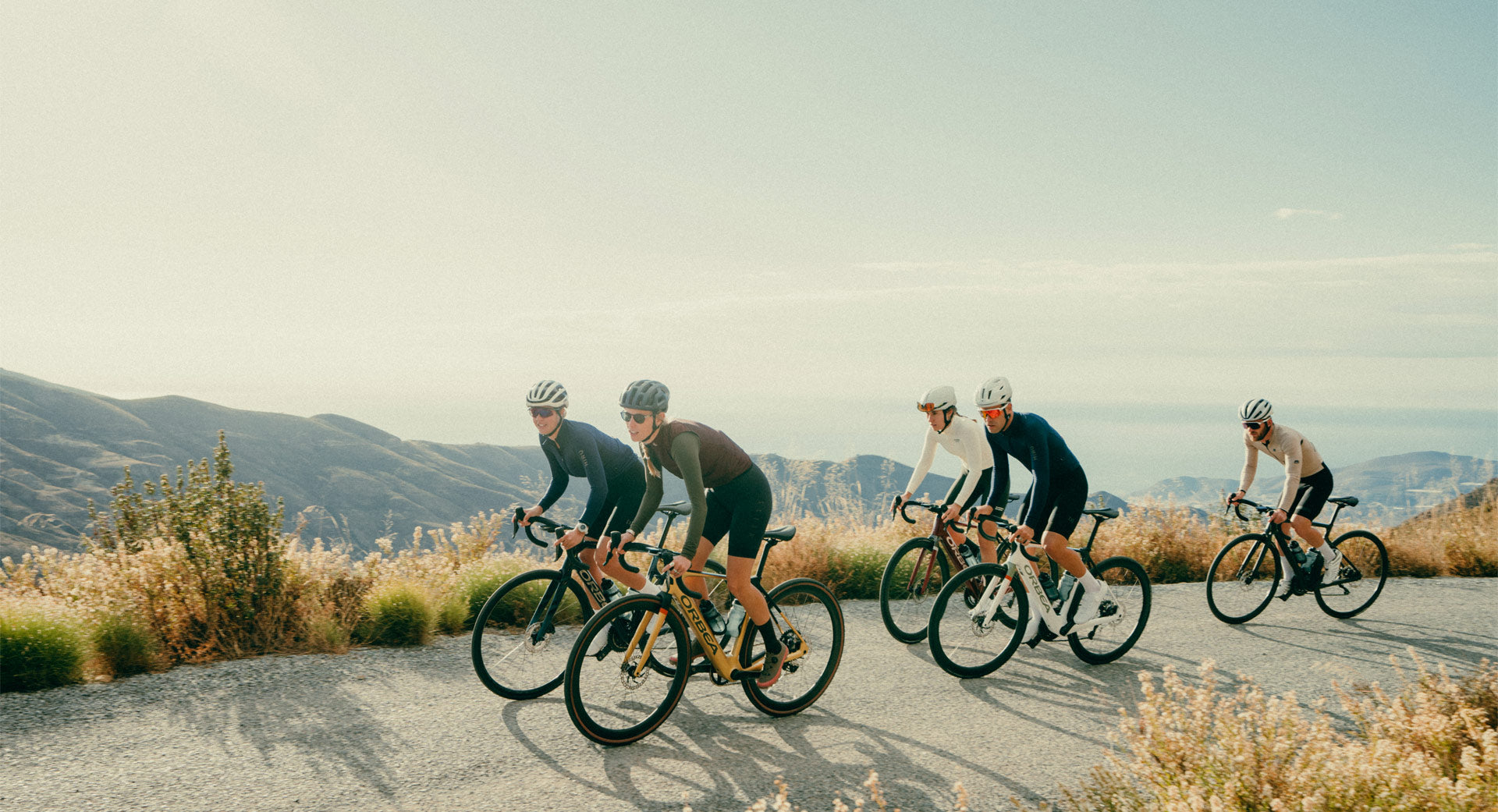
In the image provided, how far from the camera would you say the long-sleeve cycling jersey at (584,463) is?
6.23 meters

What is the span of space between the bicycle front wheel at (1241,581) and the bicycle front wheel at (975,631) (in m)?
3.01

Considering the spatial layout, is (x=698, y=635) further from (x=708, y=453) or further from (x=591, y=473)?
(x=591, y=473)

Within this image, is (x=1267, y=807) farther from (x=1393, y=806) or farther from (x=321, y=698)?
(x=321, y=698)

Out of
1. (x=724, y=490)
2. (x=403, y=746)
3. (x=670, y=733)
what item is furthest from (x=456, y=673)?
(x=724, y=490)

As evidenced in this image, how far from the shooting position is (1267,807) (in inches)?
134

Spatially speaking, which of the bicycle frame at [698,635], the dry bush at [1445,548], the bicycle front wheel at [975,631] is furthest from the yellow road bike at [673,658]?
the dry bush at [1445,548]

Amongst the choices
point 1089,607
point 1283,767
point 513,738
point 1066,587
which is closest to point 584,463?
point 513,738

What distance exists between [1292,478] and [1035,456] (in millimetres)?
3716

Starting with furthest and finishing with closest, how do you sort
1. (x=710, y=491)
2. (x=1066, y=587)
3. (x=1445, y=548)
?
(x=1445, y=548), (x=1066, y=587), (x=710, y=491)

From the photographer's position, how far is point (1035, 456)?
6816mm

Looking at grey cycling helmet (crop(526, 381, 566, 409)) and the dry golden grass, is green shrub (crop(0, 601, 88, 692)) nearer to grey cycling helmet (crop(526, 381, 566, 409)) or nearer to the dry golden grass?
grey cycling helmet (crop(526, 381, 566, 409))

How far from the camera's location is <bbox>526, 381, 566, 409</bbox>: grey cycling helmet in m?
6.45

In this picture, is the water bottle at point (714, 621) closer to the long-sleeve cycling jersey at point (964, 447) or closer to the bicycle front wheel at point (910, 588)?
the bicycle front wheel at point (910, 588)

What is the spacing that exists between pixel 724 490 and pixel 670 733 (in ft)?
5.37
